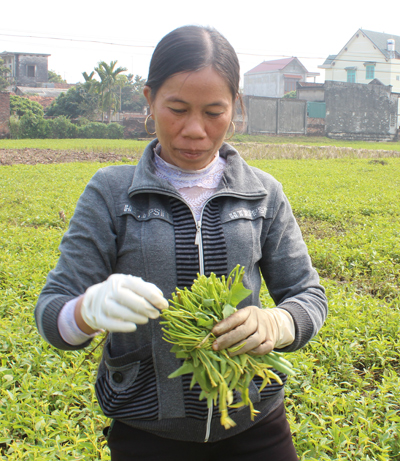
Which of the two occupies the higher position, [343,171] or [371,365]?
[343,171]

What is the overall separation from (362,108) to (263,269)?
1551 inches

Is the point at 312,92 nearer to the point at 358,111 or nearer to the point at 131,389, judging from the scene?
the point at 358,111

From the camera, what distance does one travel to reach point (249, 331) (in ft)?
4.10

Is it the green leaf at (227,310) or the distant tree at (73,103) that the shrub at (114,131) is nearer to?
the distant tree at (73,103)

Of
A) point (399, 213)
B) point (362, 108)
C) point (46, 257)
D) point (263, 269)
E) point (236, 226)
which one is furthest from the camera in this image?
point (362, 108)

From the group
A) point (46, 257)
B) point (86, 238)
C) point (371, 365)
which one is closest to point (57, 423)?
point (86, 238)

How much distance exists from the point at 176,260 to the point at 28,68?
62.0 meters

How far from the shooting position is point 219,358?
50.2 inches

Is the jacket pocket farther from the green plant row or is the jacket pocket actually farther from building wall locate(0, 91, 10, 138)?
the green plant row

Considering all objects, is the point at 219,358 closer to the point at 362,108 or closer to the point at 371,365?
the point at 371,365

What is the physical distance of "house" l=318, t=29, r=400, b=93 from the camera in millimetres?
48438

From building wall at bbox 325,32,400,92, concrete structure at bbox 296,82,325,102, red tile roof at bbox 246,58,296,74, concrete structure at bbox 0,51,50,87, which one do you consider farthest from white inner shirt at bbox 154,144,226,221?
red tile roof at bbox 246,58,296,74

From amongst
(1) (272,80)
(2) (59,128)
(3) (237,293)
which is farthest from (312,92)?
(3) (237,293)

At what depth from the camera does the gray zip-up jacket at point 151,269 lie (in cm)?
138
